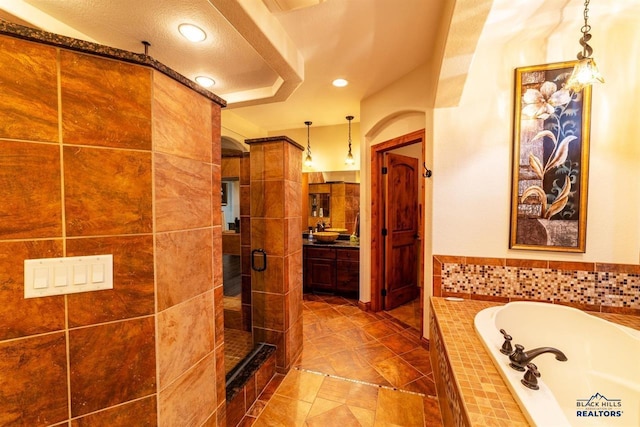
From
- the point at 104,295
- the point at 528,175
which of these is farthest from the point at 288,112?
the point at 104,295

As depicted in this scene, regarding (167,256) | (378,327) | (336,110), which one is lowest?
(378,327)

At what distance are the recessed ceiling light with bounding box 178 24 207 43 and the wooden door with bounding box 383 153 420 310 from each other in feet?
7.68

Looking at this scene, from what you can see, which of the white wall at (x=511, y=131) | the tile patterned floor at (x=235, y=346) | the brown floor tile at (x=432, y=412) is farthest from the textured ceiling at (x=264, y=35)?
the brown floor tile at (x=432, y=412)

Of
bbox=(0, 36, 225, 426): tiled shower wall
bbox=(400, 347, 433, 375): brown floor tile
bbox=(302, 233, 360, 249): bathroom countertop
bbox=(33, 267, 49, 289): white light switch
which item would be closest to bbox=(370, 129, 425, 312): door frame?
bbox=(302, 233, 360, 249): bathroom countertop

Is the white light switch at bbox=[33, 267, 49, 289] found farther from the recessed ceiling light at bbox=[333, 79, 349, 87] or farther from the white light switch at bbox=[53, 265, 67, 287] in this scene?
the recessed ceiling light at bbox=[333, 79, 349, 87]

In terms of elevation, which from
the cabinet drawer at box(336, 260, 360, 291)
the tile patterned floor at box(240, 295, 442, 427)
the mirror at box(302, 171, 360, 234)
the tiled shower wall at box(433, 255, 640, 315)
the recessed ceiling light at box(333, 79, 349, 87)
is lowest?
the tile patterned floor at box(240, 295, 442, 427)

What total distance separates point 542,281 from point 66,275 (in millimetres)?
2978

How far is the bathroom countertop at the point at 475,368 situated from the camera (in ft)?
3.34

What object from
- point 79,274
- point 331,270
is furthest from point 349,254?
point 79,274

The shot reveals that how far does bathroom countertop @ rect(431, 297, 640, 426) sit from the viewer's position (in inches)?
40.1

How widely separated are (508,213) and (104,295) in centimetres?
271

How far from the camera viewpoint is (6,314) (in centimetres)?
81

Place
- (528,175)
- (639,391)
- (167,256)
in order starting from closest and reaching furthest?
(167,256) → (639,391) → (528,175)

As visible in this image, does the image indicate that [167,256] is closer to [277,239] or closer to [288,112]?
[277,239]
